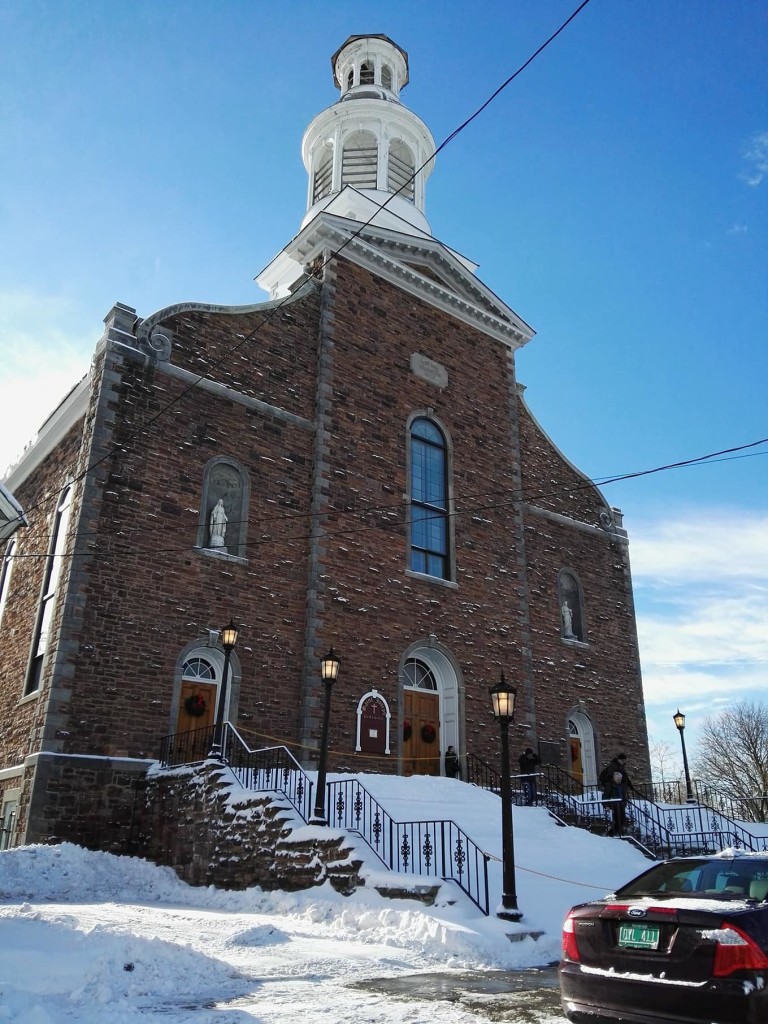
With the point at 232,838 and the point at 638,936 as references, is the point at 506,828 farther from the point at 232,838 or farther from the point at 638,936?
the point at 638,936

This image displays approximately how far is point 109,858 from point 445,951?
8.24m

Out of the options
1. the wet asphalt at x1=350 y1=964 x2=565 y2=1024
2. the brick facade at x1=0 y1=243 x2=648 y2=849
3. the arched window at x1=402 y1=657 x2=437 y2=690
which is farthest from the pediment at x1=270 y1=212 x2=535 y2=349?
the wet asphalt at x1=350 y1=964 x2=565 y2=1024

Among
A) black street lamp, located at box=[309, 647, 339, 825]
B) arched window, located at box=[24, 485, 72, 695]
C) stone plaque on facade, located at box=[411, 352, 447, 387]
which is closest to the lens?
black street lamp, located at box=[309, 647, 339, 825]

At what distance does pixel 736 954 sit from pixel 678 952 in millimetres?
369

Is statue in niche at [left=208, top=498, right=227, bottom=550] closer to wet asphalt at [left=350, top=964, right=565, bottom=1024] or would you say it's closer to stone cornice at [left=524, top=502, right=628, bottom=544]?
stone cornice at [left=524, top=502, right=628, bottom=544]

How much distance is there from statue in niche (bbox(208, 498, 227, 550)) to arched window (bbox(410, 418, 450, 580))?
19.0ft

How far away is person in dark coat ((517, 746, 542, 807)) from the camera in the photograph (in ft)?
66.5

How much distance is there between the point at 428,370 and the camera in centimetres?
2606

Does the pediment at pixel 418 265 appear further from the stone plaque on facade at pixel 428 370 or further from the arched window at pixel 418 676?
the arched window at pixel 418 676

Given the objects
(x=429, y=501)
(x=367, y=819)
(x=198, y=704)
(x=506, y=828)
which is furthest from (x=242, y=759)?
(x=429, y=501)

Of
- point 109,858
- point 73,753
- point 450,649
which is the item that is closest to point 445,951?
point 109,858

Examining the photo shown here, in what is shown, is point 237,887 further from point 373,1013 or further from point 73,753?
point 373,1013

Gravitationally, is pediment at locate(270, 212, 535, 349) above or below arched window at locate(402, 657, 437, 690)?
above

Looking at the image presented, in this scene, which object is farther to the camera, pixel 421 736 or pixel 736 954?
pixel 421 736
